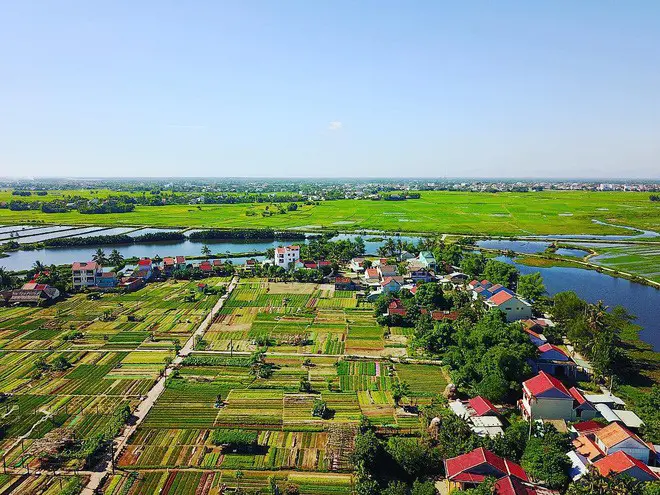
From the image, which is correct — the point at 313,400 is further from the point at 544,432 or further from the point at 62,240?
the point at 62,240

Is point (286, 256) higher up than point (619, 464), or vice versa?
point (286, 256)

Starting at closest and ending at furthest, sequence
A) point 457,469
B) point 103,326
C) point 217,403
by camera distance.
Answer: point 457,469
point 217,403
point 103,326

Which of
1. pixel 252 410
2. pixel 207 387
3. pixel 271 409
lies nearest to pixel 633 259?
pixel 271 409

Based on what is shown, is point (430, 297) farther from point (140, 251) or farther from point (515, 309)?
point (140, 251)

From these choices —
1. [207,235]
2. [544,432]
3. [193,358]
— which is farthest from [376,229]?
[544,432]

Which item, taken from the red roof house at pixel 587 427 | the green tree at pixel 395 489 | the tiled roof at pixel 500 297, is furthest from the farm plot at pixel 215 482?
the tiled roof at pixel 500 297

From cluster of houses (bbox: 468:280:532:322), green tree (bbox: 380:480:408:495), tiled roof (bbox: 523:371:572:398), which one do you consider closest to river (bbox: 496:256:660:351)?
cluster of houses (bbox: 468:280:532:322)

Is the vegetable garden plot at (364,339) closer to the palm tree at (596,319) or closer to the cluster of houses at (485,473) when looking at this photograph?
the cluster of houses at (485,473)
